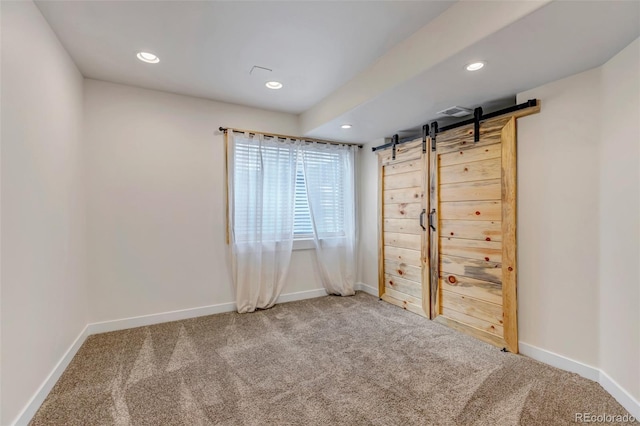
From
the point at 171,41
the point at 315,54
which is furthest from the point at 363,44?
the point at 171,41

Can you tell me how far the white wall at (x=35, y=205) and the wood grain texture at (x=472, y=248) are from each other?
3334 mm

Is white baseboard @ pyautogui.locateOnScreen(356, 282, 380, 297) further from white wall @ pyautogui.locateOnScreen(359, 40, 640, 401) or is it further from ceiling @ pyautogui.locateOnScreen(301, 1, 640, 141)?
ceiling @ pyautogui.locateOnScreen(301, 1, 640, 141)

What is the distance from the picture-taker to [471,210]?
2771 mm

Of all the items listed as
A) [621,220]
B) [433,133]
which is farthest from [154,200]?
[621,220]

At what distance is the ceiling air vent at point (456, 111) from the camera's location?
2.75 m

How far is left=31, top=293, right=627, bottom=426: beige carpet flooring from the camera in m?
1.71

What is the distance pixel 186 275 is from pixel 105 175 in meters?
1.33

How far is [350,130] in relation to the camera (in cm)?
359

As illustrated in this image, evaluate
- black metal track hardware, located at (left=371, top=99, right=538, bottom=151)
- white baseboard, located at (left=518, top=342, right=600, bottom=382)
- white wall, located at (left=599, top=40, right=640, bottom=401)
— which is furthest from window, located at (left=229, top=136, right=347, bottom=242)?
white wall, located at (left=599, top=40, right=640, bottom=401)

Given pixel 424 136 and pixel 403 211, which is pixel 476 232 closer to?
pixel 403 211

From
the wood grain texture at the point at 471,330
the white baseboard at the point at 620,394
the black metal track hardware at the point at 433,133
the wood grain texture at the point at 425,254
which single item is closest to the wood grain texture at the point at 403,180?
the wood grain texture at the point at 425,254

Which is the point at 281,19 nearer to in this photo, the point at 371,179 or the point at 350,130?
the point at 350,130

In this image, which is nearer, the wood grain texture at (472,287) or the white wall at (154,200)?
the wood grain texture at (472,287)

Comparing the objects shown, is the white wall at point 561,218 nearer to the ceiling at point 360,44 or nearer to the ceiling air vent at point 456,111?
the ceiling at point 360,44
